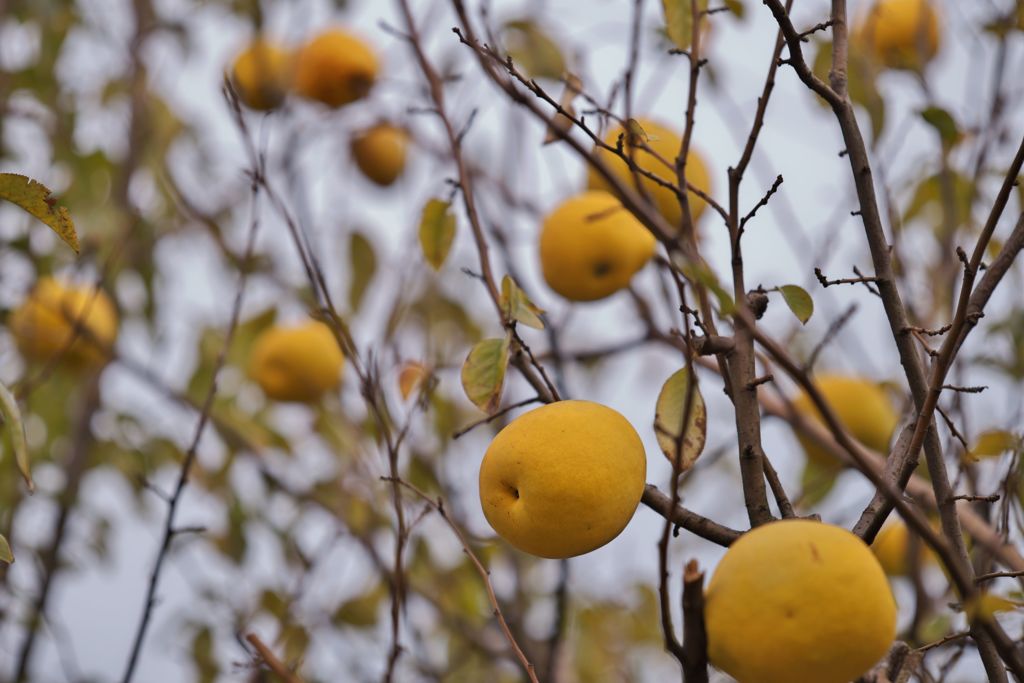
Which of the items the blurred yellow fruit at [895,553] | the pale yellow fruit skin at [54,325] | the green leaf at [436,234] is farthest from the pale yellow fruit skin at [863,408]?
the pale yellow fruit skin at [54,325]

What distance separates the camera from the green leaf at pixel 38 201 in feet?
2.64

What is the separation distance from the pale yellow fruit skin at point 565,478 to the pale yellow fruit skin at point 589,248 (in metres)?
0.47

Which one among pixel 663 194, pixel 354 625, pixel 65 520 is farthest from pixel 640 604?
pixel 663 194

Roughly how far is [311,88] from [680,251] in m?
1.61

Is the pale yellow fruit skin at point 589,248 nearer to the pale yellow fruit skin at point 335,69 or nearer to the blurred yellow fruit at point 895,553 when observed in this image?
the blurred yellow fruit at point 895,553

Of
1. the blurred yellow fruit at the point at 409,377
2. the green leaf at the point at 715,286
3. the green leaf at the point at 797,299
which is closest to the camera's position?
the green leaf at the point at 715,286

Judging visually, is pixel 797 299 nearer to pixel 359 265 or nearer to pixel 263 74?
pixel 359 265

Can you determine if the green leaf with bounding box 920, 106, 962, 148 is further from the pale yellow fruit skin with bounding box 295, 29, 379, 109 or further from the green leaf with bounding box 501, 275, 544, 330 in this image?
the pale yellow fruit skin with bounding box 295, 29, 379, 109

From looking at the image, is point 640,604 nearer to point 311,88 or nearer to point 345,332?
point 311,88

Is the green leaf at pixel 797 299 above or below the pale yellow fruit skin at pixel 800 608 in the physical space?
above

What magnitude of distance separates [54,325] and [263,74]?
0.65 meters

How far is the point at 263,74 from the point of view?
6.89ft

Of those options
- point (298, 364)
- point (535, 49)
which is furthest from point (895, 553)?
Result: point (298, 364)

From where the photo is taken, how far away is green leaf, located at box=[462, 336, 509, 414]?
0.88 m
